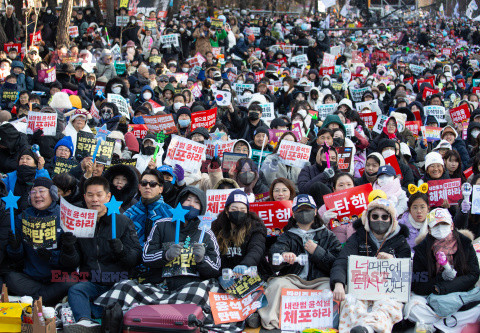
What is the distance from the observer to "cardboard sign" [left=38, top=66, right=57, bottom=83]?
13844 mm

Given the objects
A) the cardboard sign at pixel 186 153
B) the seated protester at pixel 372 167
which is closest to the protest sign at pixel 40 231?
the cardboard sign at pixel 186 153

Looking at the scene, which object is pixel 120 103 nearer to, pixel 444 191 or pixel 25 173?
pixel 25 173

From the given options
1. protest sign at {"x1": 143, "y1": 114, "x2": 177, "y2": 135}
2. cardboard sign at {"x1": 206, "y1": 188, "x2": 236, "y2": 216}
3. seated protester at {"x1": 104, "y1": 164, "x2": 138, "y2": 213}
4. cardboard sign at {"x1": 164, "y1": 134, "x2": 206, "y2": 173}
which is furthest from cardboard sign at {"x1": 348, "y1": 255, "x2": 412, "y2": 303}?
protest sign at {"x1": 143, "y1": 114, "x2": 177, "y2": 135}

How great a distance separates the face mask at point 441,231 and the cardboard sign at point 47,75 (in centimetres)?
1043

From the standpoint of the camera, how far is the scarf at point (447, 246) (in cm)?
574

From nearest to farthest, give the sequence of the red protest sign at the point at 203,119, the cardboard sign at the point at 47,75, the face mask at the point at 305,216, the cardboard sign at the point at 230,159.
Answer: the face mask at the point at 305,216
the cardboard sign at the point at 230,159
the red protest sign at the point at 203,119
the cardboard sign at the point at 47,75

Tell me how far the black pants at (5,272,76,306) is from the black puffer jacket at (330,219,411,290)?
8.71 ft

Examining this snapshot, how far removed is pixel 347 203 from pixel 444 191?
1614 millimetres

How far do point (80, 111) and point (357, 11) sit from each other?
1230 inches

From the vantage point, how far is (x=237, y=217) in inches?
247

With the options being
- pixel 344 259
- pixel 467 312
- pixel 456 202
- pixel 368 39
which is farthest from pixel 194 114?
pixel 368 39

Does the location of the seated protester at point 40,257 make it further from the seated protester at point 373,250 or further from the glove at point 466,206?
the glove at point 466,206

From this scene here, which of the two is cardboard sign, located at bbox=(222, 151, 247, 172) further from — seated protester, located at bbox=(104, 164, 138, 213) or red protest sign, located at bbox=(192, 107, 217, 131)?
red protest sign, located at bbox=(192, 107, 217, 131)

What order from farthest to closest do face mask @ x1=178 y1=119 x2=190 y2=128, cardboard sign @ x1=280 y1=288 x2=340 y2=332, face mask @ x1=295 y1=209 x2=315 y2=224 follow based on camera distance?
face mask @ x1=178 y1=119 x2=190 y2=128 < face mask @ x1=295 y1=209 x2=315 y2=224 < cardboard sign @ x1=280 y1=288 x2=340 y2=332
